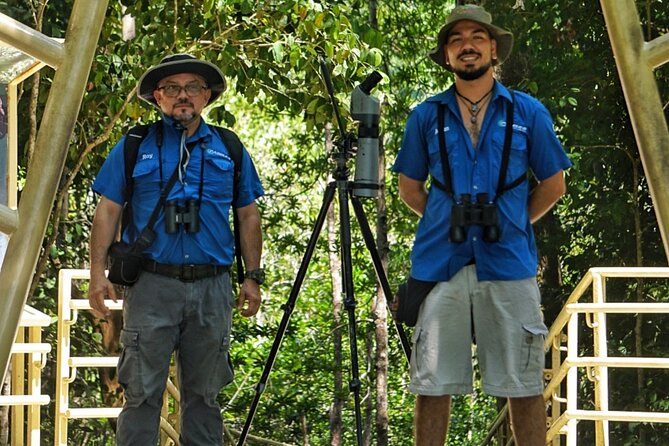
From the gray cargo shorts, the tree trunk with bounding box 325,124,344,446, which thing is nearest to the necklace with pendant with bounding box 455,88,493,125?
the gray cargo shorts

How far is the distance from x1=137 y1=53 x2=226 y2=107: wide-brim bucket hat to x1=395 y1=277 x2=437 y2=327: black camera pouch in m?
0.78

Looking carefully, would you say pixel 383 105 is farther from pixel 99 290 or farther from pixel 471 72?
pixel 471 72

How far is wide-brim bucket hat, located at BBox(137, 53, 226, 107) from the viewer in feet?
10.4

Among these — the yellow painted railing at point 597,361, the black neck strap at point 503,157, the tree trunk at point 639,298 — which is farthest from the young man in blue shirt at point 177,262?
the tree trunk at point 639,298

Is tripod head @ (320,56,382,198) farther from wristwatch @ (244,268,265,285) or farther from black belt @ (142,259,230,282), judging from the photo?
black belt @ (142,259,230,282)

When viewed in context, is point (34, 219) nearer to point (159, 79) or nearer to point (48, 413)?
point (159, 79)

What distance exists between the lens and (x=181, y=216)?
3.07 meters

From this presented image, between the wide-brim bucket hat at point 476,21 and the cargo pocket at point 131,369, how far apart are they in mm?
1001

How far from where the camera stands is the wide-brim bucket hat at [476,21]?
289 cm

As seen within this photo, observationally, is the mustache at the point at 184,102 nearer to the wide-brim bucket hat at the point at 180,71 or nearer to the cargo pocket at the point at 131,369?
the wide-brim bucket hat at the point at 180,71

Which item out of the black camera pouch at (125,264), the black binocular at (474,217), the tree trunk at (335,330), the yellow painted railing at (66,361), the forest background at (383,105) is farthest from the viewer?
the tree trunk at (335,330)

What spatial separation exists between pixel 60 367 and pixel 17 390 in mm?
247

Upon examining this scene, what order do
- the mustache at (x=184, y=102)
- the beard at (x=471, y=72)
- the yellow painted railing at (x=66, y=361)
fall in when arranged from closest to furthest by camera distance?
1. the beard at (x=471, y=72)
2. the mustache at (x=184, y=102)
3. the yellow painted railing at (x=66, y=361)

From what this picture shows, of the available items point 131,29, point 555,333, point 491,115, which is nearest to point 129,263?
point 491,115
